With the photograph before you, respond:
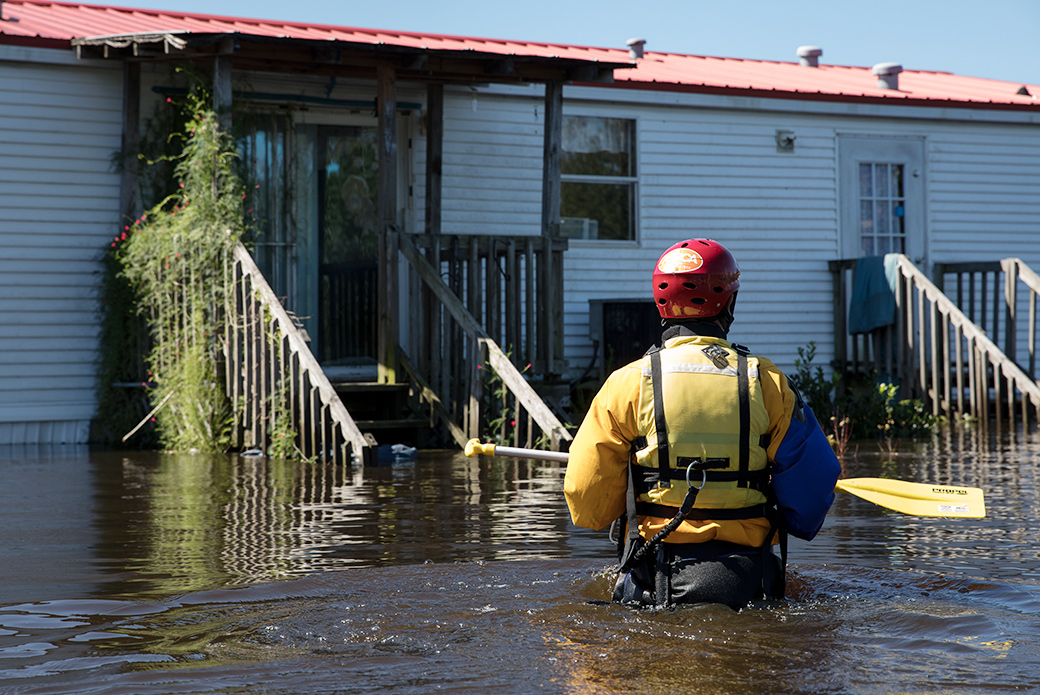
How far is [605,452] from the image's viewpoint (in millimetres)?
4027

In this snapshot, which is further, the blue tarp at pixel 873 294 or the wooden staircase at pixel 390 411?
the blue tarp at pixel 873 294

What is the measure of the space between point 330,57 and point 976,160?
9327 millimetres

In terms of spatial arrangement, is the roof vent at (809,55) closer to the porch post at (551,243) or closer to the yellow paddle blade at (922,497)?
the porch post at (551,243)

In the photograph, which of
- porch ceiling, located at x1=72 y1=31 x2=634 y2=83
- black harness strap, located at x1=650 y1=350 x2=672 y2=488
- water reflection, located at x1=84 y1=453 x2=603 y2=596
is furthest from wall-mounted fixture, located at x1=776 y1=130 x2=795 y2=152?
black harness strap, located at x1=650 y1=350 x2=672 y2=488

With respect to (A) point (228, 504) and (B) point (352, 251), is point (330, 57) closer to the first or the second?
(B) point (352, 251)

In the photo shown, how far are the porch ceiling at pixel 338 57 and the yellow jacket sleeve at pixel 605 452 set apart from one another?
7124mm

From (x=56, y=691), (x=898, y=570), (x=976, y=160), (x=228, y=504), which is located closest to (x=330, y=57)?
(x=228, y=504)

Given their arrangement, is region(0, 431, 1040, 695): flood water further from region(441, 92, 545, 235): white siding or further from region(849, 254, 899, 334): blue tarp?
region(849, 254, 899, 334): blue tarp

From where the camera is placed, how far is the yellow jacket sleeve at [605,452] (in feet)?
13.2

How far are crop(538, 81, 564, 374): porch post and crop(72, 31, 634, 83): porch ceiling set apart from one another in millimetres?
381

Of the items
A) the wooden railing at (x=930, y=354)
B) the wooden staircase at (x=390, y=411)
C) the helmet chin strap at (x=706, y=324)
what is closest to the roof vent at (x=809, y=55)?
the wooden railing at (x=930, y=354)

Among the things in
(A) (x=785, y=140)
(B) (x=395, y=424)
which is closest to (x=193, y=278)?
(B) (x=395, y=424)

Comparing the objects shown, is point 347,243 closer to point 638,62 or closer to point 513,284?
point 513,284

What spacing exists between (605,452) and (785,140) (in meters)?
11.8
